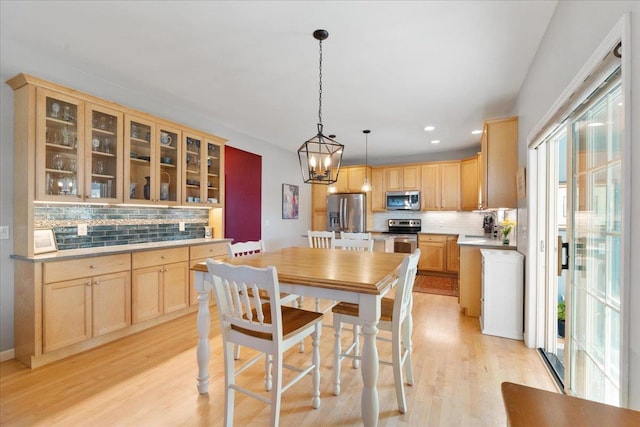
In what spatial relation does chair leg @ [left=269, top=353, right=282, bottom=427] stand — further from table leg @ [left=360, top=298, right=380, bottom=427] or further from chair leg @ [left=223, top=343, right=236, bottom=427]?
table leg @ [left=360, top=298, right=380, bottom=427]

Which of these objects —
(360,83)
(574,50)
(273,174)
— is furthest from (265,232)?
(574,50)

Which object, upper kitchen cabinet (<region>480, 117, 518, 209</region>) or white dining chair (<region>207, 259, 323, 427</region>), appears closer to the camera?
white dining chair (<region>207, 259, 323, 427</region>)

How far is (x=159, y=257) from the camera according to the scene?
3080 mm

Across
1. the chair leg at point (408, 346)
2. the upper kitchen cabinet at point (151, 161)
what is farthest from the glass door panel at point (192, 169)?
the chair leg at point (408, 346)

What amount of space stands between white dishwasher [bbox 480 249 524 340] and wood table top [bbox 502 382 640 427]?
94.0 inches

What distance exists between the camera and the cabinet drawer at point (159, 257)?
2887mm

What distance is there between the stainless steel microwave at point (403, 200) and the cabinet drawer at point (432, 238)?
23.3 inches

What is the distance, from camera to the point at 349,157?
22.4 feet

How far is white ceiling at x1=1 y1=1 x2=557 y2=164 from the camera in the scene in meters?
1.93

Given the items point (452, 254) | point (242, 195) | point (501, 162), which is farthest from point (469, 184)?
point (242, 195)

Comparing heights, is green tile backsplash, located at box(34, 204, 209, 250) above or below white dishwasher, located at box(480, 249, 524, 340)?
above

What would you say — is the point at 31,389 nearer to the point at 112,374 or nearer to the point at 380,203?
the point at 112,374

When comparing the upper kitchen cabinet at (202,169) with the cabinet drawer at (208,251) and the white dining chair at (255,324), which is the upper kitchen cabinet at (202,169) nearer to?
A: the cabinet drawer at (208,251)

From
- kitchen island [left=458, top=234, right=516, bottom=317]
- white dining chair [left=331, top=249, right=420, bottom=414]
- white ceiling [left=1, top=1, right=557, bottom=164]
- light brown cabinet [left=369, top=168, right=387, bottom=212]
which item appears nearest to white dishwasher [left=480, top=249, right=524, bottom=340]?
kitchen island [left=458, top=234, right=516, bottom=317]
